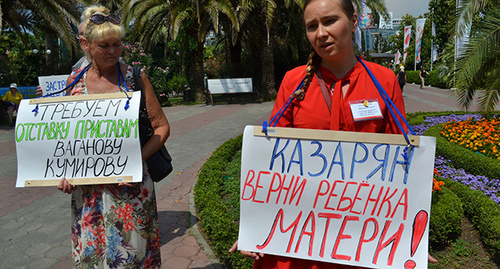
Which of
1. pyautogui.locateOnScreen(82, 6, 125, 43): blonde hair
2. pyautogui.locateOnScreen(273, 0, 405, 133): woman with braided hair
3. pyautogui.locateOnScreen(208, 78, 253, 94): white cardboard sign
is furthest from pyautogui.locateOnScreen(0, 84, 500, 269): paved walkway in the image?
pyautogui.locateOnScreen(208, 78, 253, 94): white cardboard sign

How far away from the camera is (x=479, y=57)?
24.0 ft

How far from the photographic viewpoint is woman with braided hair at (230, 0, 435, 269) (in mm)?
1591

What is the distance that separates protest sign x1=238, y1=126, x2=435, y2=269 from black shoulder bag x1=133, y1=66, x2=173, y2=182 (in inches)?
31.2

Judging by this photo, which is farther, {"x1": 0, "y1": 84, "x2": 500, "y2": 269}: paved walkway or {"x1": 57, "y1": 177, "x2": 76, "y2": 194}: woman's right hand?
{"x1": 0, "y1": 84, "x2": 500, "y2": 269}: paved walkway

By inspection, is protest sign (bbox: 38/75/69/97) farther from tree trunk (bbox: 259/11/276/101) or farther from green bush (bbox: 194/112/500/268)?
tree trunk (bbox: 259/11/276/101)

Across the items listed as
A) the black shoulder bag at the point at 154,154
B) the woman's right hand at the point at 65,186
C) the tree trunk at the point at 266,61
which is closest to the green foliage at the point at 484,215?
the black shoulder bag at the point at 154,154

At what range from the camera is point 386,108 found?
1637 mm

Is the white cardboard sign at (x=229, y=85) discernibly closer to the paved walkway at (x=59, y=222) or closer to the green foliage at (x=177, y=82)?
the green foliage at (x=177, y=82)

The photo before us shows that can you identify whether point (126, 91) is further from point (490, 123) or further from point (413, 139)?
point (490, 123)

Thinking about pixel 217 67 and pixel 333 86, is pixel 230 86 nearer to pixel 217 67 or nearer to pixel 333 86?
pixel 217 67

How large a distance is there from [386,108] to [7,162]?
865 centimetres

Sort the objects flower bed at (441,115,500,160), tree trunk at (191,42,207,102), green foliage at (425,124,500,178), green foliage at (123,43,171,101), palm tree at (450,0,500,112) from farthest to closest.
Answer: tree trunk at (191,42,207,102) → green foliage at (123,43,171,101) → palm tree at (450,0,500,112) → flower bed at (441,115,500,160) → green foliage at (425,124,500,178)

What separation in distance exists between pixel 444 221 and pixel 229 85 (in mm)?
15972

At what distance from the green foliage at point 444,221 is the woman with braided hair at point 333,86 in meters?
2.40
